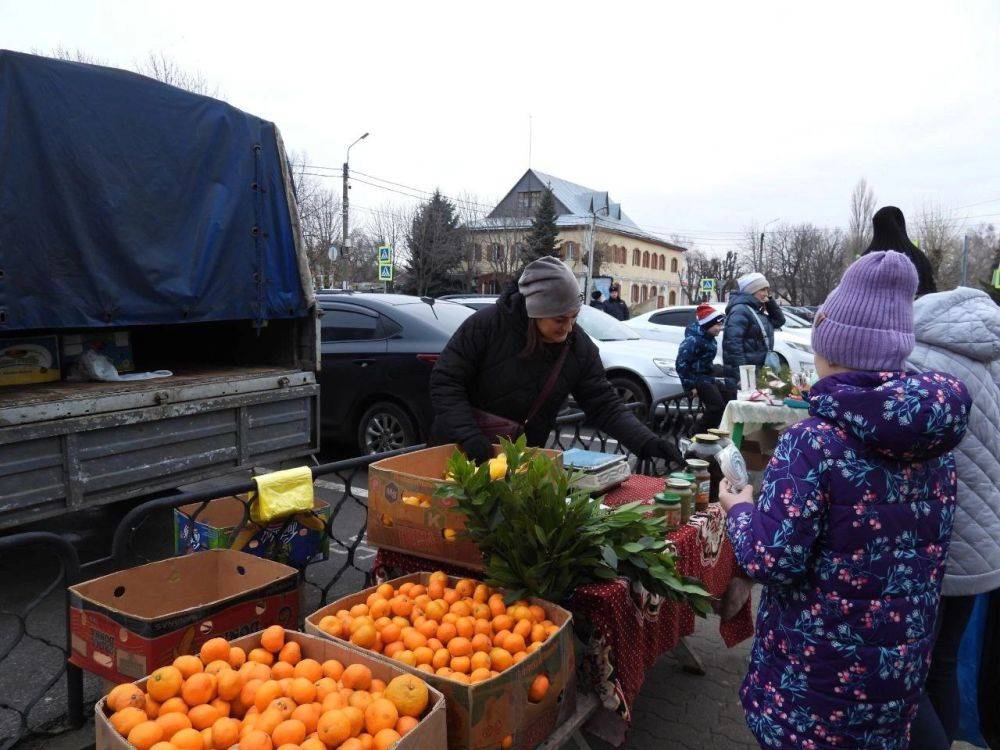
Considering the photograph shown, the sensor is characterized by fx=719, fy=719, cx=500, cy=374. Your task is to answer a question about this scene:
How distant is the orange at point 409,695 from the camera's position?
6.17 ft

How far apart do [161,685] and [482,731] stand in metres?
0.86

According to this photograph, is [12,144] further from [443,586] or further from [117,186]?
[443,586]

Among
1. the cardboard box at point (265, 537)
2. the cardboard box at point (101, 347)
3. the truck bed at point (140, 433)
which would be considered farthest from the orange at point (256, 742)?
the cardboard box at point (101, 347)

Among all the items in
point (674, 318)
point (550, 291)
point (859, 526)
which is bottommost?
point (859, 526)

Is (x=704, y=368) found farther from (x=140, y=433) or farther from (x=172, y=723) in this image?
(x=172, y=723)

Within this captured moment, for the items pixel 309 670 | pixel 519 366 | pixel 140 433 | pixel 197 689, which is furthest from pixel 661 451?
pixel 140 433

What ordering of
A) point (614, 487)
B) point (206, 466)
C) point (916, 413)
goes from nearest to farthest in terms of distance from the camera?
point (916, 413) → point (614, 487) → point (206, 466)

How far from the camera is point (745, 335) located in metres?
7.45

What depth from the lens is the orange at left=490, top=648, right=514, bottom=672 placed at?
6.98ft

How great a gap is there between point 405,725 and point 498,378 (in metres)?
1.86

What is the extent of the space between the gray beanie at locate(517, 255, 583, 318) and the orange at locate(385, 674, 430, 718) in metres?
1.77

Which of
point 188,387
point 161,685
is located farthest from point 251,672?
point 188,387

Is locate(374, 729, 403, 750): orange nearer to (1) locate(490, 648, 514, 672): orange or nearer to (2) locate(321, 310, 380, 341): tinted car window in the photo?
(1) locate(490, 648, 514, 672): orange

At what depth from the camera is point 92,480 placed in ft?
13.7
